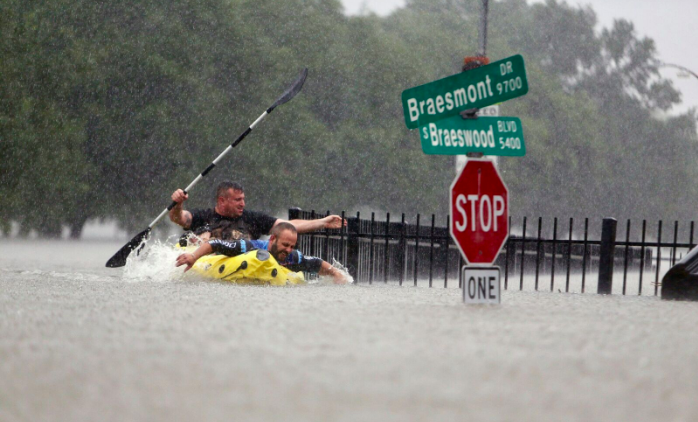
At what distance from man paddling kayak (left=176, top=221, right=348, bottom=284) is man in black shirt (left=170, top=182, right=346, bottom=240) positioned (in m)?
0.53

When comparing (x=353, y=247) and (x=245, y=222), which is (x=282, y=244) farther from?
(x=353, y=247)

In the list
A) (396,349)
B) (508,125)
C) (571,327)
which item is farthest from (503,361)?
(508,125)

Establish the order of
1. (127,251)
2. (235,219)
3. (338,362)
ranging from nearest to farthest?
(338,362)
(235,219)
(127,251)

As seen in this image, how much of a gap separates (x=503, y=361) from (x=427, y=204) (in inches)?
1994

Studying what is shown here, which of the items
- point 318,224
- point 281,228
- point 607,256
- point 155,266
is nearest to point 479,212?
point 281,228

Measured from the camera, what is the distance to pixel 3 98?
38.5 m

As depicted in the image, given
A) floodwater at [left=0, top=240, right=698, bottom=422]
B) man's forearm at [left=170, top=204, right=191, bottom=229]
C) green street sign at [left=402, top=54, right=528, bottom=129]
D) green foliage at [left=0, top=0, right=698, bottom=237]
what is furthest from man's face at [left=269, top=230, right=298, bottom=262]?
green foliage at [left=0, top=0, right=698, bottom=237]

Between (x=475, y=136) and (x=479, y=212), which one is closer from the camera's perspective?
(x=479, y=212)

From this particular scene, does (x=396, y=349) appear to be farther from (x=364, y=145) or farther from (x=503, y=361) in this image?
(x=364, y=145)

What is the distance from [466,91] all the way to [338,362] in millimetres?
4881

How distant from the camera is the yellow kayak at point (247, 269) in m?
13.5

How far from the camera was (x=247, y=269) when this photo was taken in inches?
529

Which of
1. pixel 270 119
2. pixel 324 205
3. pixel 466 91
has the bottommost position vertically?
pixel 324 205

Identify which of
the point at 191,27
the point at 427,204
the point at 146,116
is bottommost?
the point at 427,204
